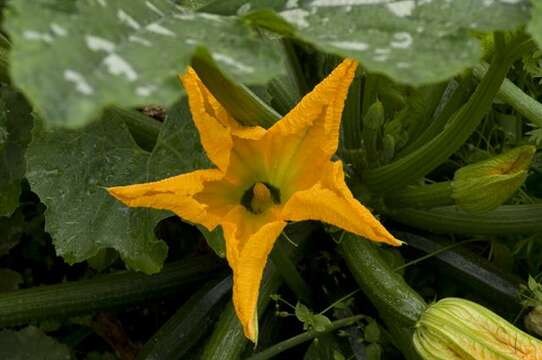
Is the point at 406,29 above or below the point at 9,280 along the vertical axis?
above

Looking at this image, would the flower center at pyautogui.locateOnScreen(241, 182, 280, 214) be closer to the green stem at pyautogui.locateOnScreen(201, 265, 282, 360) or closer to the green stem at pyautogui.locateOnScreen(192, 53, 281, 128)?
the green stem at pyautogui.locateOnScreen(192, 53, 281, 128)

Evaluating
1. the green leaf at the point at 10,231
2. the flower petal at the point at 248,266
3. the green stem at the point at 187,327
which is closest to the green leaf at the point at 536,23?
the flower petal at the point at 248,266

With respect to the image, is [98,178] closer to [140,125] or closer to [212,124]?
[140,125]

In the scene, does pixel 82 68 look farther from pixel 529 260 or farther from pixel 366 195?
pixel 529 260

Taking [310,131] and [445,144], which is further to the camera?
Answer: [445,144]

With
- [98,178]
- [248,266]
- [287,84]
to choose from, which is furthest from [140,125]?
[248,266]

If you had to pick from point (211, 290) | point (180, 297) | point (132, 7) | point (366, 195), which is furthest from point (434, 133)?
point (132, 7)

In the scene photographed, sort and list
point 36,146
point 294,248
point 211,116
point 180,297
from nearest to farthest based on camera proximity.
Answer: point 211,116 → point 36,146 → point 294,248 → point 180,297
